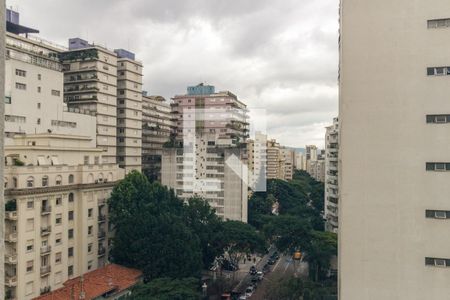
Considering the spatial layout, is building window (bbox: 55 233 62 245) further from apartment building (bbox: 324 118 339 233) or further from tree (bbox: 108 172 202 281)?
apartment building (bbox: 324 118 339 233)

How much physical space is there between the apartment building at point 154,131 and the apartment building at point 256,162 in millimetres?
13199

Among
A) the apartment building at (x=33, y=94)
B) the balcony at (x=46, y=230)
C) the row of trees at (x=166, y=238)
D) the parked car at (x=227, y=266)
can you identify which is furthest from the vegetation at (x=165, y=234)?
the apartment building at (x=33, y=94)

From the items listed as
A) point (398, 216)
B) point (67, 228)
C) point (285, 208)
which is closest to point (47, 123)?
point (67, 228)

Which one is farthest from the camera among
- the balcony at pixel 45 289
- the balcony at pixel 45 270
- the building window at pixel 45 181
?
the building window at pixel 45 181

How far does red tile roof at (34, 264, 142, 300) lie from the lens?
24.3 meters

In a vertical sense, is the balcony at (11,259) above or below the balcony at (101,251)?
above

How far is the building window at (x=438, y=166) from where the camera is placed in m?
15.5

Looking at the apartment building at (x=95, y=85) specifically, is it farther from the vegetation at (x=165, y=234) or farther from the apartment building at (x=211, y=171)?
the vegetation at (x=165, y=234)

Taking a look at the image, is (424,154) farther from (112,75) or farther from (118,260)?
(112,75)

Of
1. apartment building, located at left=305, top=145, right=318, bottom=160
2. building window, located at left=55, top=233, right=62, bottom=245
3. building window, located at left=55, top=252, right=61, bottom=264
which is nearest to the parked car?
building window, located at left=55, top=252, right=61, bottom=264

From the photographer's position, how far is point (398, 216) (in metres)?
16.0

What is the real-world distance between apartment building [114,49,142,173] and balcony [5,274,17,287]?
1003 inches

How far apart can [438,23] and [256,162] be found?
155ft

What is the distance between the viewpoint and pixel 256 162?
6231 cm
